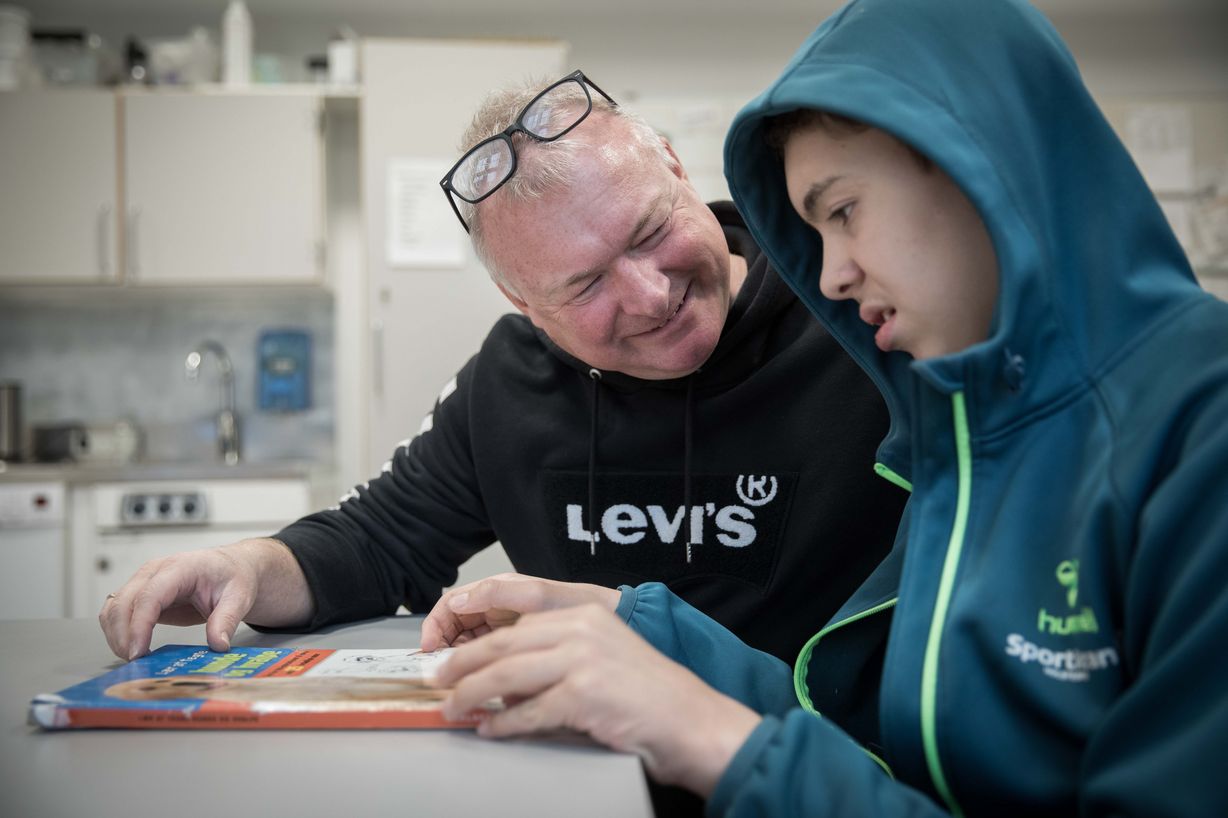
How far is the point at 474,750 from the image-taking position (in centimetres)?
60

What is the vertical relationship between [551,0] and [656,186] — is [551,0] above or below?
above

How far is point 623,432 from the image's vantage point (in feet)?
4.25

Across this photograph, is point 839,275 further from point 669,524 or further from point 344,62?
point 344,62

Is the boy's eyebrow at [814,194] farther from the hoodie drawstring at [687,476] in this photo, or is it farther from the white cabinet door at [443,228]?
the white cabinet door at [443,228]

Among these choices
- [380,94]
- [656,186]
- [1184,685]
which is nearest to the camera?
[1184,685]

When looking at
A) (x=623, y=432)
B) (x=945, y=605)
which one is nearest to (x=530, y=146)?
(x=623, y=432)

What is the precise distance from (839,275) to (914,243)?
8 centimetres

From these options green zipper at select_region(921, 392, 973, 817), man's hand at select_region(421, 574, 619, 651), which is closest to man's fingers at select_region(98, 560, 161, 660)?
man's hand at select_region(421, 574, 619, 651)

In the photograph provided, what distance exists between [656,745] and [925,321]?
0.40m

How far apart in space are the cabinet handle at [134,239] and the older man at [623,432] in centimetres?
250

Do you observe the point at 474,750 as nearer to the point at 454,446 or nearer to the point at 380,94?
the point at 454,446

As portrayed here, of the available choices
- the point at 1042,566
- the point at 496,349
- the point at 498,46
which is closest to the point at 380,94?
the point at 498,46

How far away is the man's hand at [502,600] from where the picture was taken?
84 centimetres

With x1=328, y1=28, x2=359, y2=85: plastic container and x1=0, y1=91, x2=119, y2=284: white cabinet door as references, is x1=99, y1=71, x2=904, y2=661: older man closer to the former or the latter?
x1=328, y1=28, x2=359, y2=85: plastic container
